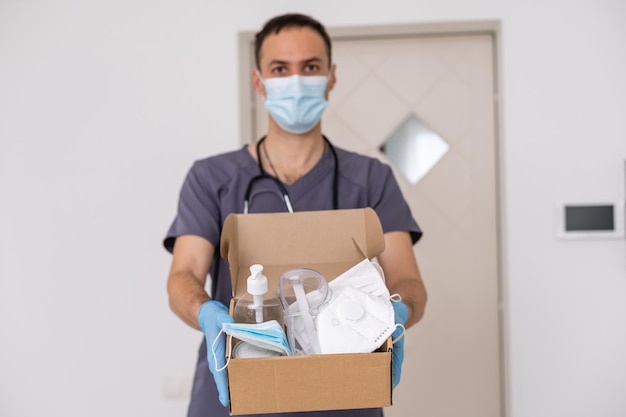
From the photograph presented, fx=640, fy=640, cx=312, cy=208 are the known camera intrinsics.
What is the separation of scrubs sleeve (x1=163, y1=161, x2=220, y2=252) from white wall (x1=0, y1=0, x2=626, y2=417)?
2.81 feet

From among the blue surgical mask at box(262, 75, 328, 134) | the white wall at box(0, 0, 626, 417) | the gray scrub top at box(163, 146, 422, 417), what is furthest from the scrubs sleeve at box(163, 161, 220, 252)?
the white wall at box(0, 0, 626, 417)

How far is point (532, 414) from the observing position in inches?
87.7

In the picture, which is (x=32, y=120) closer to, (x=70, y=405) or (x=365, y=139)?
(x=70, y=405)

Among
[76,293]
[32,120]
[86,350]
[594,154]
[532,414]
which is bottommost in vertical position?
[532,414]

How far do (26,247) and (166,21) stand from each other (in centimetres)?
93

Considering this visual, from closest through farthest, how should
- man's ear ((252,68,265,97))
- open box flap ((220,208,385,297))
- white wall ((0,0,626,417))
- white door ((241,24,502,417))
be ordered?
1. open box flap ((220,208,385,297))
2. man's ear ((252,68,265,97))
3. white wall ((0,0,626,417))
4. white door ((241,24,502,417))

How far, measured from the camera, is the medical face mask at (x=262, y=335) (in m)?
0.83

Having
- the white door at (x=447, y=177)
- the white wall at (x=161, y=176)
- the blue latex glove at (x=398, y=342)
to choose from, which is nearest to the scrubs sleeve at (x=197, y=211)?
the blue latex glove at (x=398, y=342)

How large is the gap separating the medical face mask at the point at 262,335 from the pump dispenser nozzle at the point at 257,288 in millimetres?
67

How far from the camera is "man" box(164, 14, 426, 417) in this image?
1305mm

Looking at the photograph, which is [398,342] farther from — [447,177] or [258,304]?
[447,177]

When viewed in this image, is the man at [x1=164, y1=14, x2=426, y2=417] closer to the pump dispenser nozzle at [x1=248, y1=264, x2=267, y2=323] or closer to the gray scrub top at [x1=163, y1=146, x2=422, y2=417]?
the gray scrub top at [x1=163, y1=146, x2=422, y2=417]

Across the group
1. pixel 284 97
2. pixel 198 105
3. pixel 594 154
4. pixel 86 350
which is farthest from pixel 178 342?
pixel 594 154

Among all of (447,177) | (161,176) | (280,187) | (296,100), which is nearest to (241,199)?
(280,187)
